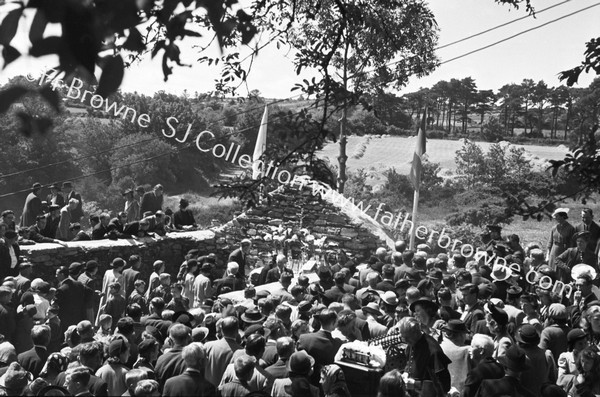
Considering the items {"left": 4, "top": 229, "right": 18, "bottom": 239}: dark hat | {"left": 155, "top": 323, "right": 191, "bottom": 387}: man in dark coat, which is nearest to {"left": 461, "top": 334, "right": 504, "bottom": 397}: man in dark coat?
{"left": 155, "top": 323, "right": 191, "bottom": 387}: man in dark coat

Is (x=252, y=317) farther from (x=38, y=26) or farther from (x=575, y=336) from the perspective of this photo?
(x=38, y=26)

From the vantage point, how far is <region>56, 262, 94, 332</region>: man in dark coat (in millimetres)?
8391

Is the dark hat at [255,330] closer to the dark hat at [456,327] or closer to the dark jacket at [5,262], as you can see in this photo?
the dark hat at [456,327]

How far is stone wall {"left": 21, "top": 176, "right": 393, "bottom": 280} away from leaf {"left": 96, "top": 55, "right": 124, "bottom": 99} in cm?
987

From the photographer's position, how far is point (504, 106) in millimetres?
57562

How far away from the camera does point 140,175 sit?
37781 millimetres

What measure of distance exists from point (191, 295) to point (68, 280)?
1805mm

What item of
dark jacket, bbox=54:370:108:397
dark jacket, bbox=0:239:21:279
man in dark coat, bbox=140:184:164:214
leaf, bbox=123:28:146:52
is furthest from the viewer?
man in dark coat, bbox=140:184:164:214

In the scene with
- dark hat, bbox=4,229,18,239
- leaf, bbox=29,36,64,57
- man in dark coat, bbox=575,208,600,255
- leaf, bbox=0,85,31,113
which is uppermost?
leaf, bbox=29,36,64,57

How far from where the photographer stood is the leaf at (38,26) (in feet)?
7.27

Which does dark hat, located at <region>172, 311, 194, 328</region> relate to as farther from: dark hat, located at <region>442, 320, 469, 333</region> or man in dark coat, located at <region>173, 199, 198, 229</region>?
man in dark coat, located at <region>173, 199, 198, 229</region>

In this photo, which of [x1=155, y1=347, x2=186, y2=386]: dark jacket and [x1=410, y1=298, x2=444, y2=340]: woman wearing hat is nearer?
[x1=155, y1=347, x2=186, y2=386]: dark jacket

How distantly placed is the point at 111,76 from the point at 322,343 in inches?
150

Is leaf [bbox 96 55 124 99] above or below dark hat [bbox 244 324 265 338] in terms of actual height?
above
